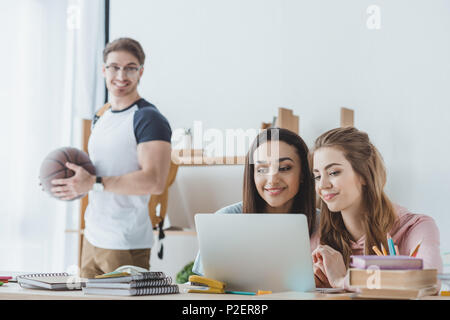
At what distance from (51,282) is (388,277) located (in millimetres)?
596

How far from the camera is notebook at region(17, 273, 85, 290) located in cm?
101

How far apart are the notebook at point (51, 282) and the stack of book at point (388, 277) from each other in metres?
0.51

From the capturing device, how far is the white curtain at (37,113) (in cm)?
240

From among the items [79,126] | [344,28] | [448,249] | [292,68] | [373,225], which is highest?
[344,28]

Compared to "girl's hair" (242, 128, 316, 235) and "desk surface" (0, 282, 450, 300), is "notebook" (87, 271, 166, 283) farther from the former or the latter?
"girl's hair" (242, 128, 316, 235)

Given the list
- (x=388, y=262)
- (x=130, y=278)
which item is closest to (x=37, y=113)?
(x=130, y=278)

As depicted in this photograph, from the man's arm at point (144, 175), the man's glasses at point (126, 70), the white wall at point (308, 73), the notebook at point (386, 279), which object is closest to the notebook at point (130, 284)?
the notebook at point (386, 279)

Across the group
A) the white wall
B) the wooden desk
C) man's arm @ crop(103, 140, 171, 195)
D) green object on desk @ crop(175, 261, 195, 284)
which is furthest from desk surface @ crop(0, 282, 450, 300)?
the white wall

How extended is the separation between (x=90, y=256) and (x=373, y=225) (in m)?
0.91

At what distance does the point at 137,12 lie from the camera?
107 inches

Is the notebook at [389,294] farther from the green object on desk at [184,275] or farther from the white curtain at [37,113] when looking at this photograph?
the white curtain at [37,113]
